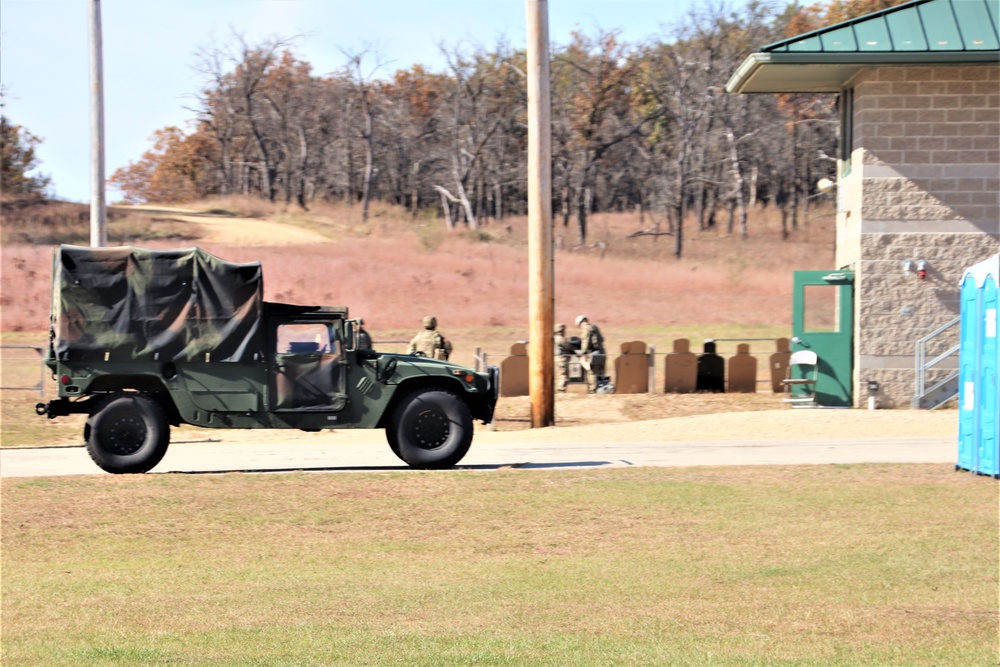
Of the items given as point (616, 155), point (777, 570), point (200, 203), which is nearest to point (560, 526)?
point (777, 570)

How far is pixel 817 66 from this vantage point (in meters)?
23.9

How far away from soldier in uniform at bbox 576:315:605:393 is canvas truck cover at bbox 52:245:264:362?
12905mm

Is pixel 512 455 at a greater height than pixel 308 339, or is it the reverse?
pixel 308 339

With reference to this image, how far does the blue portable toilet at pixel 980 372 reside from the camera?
13.4 m

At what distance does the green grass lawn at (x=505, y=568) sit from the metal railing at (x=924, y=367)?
387 inches

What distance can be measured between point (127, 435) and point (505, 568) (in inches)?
254

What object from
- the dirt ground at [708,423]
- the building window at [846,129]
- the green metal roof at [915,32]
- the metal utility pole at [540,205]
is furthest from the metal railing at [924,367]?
the metal utility pole at [540,205]

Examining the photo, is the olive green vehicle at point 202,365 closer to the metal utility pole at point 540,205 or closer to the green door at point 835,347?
the metal utility pole at point 540,205

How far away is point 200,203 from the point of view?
7444 cm

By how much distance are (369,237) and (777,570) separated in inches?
2178

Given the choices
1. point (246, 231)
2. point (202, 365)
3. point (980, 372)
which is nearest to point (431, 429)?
point (202, 365)

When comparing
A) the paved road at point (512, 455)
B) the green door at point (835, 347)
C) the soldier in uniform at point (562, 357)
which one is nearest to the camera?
the paved road at point (512, 455)

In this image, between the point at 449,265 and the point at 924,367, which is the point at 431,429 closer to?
the point at 924,367

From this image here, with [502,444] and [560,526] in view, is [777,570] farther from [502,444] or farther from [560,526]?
[502,444]
